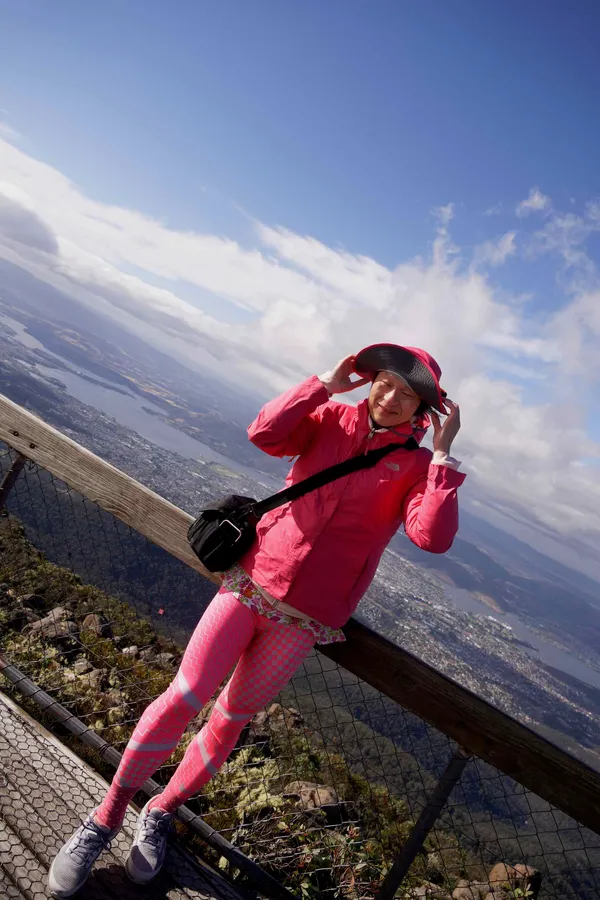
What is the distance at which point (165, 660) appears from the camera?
6.00 m

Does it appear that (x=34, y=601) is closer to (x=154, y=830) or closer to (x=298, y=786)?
(x=298, y=786)

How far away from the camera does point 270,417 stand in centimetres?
220

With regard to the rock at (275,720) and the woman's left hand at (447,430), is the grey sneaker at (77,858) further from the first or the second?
the rock at (275,720)

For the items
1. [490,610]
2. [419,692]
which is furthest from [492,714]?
[490,610]

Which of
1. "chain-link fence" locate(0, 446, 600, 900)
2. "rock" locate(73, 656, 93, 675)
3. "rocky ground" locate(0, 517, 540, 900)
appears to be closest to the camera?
"chain-link fence" locate(0, 446, 600, 900)

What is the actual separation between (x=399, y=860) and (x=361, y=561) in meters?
1.49

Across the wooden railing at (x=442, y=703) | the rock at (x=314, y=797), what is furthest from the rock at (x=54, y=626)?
the wooden railing at (x=442, y=703)

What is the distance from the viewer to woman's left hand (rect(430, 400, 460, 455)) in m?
2.24

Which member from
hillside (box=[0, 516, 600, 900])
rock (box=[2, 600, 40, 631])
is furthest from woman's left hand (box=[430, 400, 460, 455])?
rock (box=[2, 600, 40, 631])

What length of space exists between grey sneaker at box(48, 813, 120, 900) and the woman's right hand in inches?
85.6

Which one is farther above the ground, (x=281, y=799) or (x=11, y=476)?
(x=11, y=476)

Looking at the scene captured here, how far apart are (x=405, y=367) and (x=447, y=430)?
346 mm

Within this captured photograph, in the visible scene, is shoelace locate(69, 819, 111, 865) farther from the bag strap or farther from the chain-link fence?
the bag strap

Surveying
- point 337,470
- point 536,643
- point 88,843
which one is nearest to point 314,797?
point 88,843
